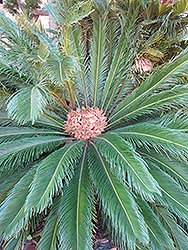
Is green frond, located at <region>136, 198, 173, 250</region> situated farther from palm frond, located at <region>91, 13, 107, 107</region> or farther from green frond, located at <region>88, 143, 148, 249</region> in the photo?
palm frond, located at <region>91, 13, 107, 107</region>

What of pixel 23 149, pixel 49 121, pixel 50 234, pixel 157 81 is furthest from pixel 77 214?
pixel 157 81

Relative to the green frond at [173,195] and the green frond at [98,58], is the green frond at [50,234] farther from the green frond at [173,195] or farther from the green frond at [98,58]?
the green frond at [98,58]

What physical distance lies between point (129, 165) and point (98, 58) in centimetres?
140

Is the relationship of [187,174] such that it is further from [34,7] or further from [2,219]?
[34,7]

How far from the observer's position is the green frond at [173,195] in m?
1.20

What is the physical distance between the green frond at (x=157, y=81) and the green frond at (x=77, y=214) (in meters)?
0.82

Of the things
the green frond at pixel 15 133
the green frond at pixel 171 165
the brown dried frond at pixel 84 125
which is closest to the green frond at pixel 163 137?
the green frond at pixel 171 165

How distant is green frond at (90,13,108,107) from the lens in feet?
6.08

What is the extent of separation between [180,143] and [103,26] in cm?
146

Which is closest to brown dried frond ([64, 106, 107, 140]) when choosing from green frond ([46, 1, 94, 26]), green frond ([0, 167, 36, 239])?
green frond ([0, 167, 36, 239])

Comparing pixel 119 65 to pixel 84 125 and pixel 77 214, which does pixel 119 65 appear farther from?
pixel 77 214

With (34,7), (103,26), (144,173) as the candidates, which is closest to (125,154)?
(144,173)

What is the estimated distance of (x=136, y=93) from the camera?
1736 mm

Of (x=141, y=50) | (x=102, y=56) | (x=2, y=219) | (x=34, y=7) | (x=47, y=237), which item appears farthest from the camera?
(x=34, y=7)
